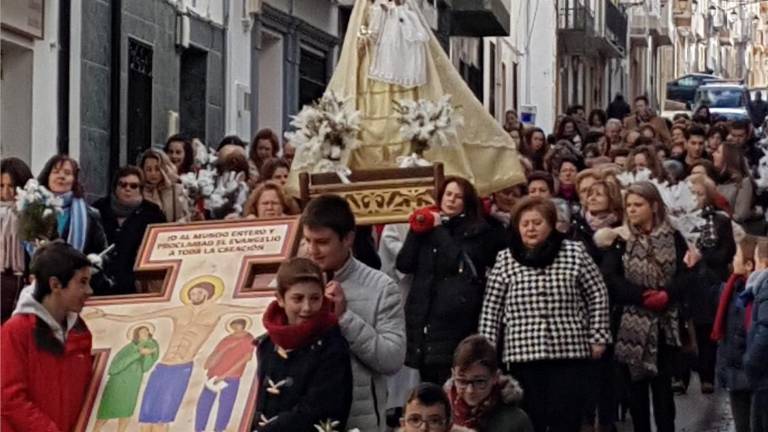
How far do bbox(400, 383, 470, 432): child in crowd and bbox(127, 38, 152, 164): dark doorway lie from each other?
11.3 meters

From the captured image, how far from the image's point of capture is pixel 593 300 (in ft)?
39.1

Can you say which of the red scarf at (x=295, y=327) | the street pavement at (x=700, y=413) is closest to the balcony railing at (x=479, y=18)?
the street pavement at (x=700, y=413)

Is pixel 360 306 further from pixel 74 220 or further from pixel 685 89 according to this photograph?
pixel 685 89

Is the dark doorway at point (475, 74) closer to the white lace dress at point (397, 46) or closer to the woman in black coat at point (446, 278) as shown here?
the white lace dress at point (397, 46)

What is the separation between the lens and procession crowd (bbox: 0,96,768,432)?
27.6 ft

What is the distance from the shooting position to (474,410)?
9.02m

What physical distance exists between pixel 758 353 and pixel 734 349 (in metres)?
1.07

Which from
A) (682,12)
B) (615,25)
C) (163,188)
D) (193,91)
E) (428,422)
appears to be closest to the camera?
(428,422)

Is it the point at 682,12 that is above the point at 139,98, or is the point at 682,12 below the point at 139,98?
above

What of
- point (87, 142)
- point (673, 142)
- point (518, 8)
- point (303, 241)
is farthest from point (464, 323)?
point (518, 8)

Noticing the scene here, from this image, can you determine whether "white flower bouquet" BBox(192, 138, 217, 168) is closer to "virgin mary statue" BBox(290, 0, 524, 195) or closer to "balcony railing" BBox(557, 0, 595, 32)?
"virgin mary statue" BBox(290, 0, 524, 195)

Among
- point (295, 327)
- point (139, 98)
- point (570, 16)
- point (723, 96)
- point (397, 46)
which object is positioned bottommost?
point (295, 327)

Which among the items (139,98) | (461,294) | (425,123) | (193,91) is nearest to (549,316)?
(461,294)

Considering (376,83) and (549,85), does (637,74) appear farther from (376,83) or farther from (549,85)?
(376,83)
